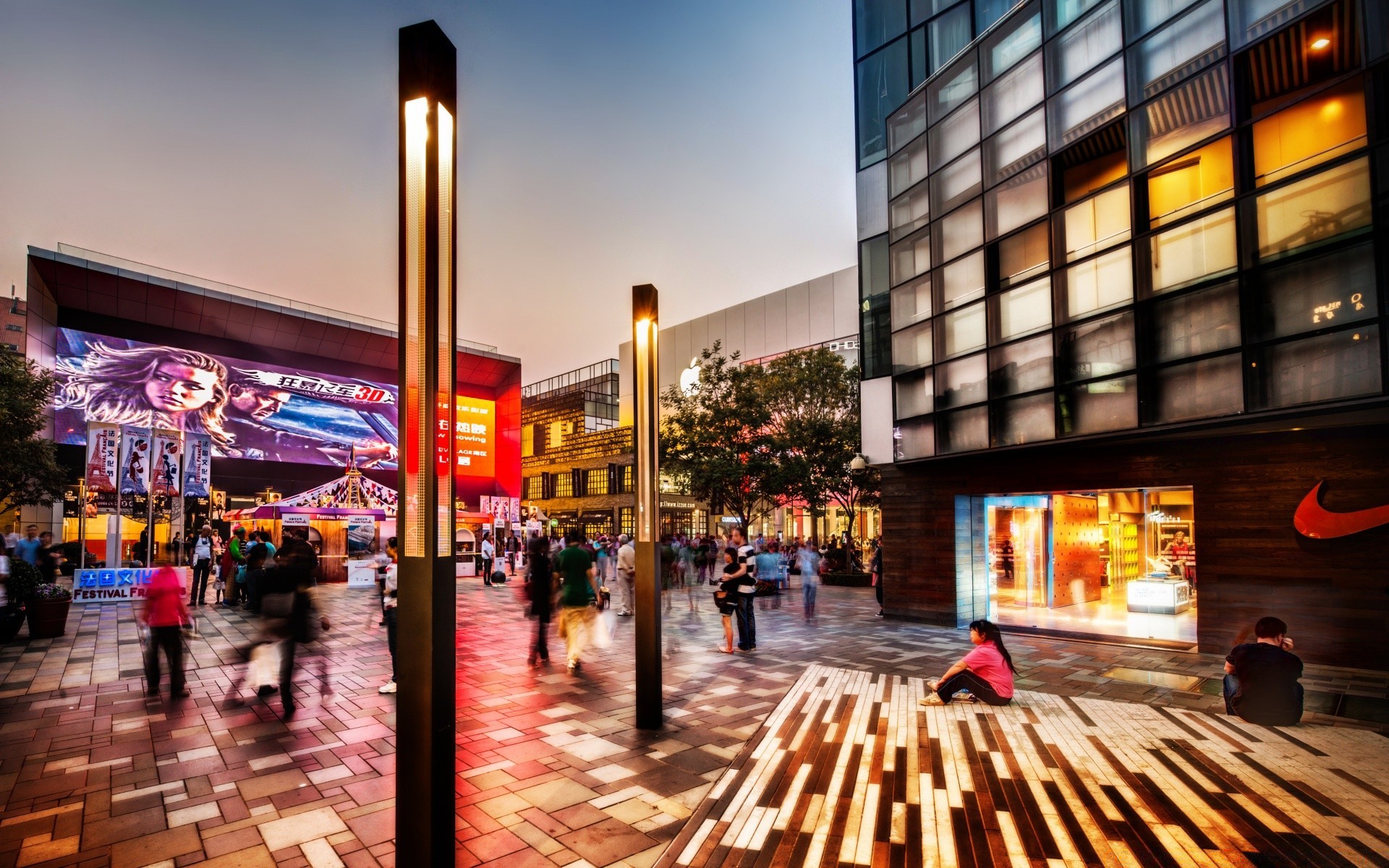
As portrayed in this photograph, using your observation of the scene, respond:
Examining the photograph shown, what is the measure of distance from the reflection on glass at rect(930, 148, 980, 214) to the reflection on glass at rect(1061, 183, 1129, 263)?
2183 mm

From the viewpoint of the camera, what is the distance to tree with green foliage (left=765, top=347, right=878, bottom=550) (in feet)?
79.7

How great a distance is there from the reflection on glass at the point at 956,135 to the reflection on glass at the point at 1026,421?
203 inches

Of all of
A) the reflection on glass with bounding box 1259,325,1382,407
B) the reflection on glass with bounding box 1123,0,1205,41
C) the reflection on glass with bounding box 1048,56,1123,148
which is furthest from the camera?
the reflection on glass with bounding box 1048,56,1123,148

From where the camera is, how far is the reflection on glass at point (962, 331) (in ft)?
42.7

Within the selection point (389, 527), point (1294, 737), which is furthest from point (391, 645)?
point (389, 527)

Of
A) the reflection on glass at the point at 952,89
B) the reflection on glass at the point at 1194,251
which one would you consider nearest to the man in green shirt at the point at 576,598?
the reflection on glass at the point at 1194,251

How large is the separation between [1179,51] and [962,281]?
4642 mm

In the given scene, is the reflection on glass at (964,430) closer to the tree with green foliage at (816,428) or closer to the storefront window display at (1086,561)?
the storefront window display at (1086,561)

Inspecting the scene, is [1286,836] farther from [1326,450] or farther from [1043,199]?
[1043,199]

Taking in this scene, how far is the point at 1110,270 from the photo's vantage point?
1090 cm

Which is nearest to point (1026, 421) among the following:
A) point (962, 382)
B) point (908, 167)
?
point (962, 382)

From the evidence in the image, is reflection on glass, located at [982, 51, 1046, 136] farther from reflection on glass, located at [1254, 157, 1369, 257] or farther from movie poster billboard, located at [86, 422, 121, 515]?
movie poster billboard, located at [86, 422, 121, 515]

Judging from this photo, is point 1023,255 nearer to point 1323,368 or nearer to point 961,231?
point 961,231

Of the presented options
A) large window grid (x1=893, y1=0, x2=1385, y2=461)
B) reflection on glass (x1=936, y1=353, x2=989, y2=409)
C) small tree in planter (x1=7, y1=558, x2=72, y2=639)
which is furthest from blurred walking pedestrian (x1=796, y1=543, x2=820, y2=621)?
small tree in planter (x1=7, y1=558, x2=72, y2=639)
